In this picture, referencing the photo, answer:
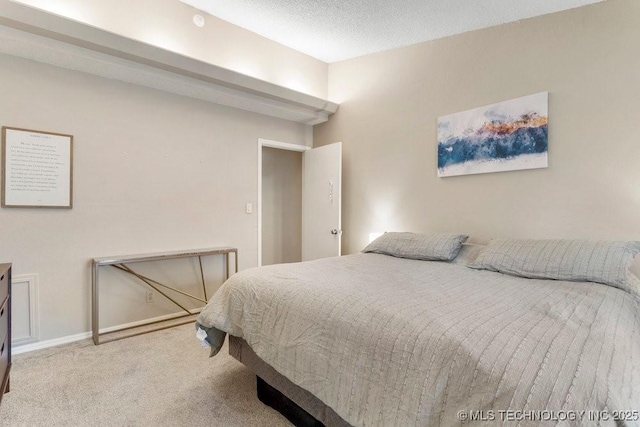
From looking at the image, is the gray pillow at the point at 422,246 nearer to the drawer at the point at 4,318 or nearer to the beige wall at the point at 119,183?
the beige wall at the point at 119,183

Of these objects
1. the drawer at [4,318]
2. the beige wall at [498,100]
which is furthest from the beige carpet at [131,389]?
the beige wall at [498,100]

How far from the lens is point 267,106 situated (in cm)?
353

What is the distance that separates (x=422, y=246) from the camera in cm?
266

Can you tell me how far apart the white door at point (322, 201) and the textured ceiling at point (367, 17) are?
1.16m

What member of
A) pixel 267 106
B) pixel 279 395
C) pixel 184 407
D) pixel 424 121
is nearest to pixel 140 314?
pixel 184 407

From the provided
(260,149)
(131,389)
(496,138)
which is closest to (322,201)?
(260,149)

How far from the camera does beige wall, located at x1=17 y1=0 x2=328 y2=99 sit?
8.17 ft

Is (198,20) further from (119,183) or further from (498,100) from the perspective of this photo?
(498,100)

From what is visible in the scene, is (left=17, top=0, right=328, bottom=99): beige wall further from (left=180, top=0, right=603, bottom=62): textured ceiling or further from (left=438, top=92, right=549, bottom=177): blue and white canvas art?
(left=438, top=92, right=549, bottom=177): blue and white canvas art

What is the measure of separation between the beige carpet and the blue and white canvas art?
2515mm

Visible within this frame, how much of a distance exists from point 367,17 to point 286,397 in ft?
10.2

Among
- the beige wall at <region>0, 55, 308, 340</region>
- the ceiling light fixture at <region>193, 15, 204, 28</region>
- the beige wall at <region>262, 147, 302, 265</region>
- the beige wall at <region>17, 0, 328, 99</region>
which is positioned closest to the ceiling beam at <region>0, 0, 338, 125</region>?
the beige wall at <region>0, 55, 308, 340</region>

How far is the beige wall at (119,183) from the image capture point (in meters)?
2.43

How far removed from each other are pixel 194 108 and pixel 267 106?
0.78 meters
